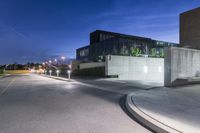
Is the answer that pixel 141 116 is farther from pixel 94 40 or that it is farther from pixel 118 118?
pixel 94 40

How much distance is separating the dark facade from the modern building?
20.3m

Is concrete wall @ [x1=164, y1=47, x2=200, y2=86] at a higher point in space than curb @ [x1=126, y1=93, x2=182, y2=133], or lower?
higher

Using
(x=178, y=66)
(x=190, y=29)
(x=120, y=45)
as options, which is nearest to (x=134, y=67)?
(x=190, y=29)

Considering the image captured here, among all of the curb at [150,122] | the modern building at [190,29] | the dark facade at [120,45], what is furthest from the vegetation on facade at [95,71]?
the curb at [150,122]

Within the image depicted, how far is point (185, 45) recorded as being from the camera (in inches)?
846

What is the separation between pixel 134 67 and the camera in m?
24.6

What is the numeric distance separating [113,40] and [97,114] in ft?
144

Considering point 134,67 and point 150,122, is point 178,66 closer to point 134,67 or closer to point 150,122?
point 150,122

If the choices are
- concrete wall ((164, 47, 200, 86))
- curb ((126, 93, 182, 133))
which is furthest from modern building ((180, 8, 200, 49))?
curb ((126, 93, 182, 133))

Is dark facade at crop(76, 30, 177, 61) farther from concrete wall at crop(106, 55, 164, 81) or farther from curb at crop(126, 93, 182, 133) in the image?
curb at crop(126, 93, 182, 133)

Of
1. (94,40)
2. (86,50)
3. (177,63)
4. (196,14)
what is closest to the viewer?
(177,63)

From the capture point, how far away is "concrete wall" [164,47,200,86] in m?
12.6

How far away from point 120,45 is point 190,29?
27.7m

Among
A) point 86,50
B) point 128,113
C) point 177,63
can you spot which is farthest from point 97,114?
point 86,50
